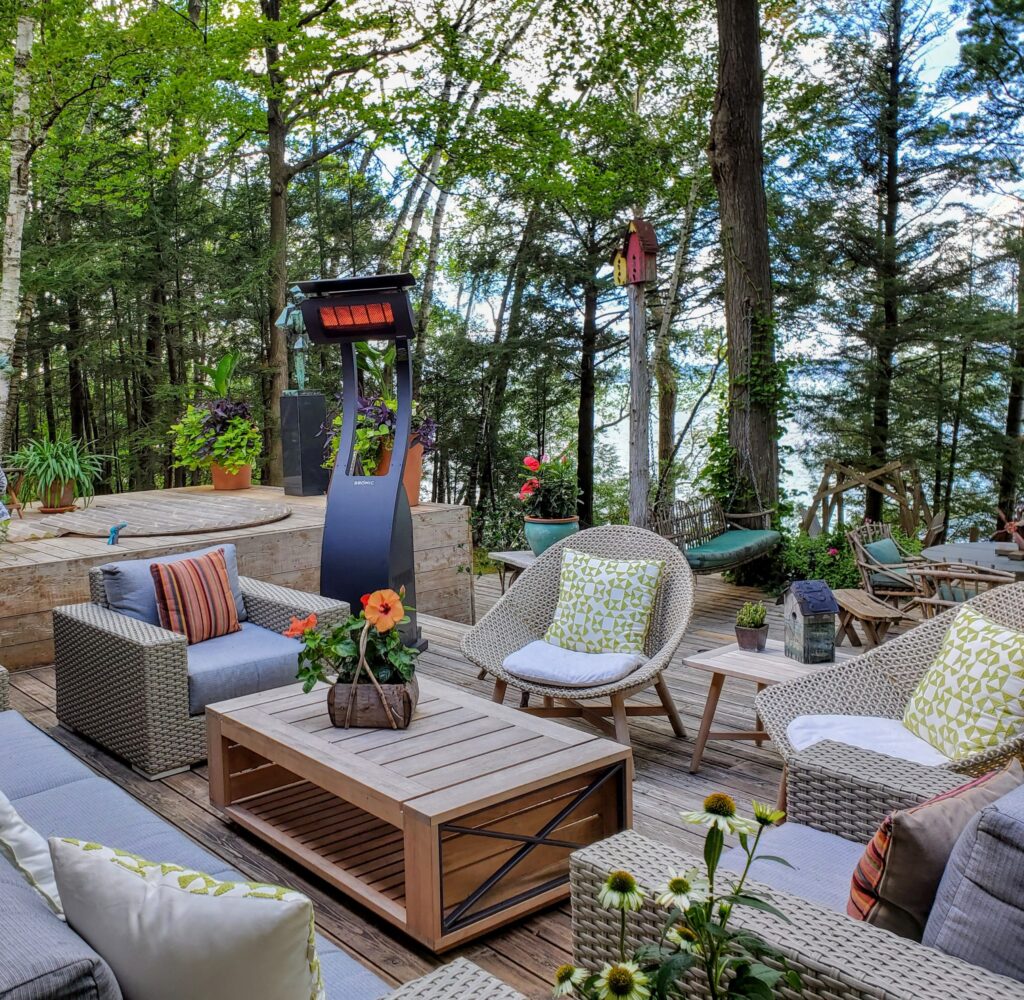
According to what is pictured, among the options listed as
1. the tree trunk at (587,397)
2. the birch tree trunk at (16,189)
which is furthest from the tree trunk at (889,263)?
the birch tree trunk at (16,189)

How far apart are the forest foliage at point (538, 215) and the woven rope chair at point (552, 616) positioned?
5.80 metres

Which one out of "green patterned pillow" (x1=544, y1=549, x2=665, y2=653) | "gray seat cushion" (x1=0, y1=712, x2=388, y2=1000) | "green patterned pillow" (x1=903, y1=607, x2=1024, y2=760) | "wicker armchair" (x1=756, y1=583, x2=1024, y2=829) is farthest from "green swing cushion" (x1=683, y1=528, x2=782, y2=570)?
"gray seat cushion" (x1=0, y1=712, x2=388, y2=1000)

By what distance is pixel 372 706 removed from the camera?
8.47ft

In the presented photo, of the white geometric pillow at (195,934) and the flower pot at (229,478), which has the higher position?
the flower pot at (229,478)

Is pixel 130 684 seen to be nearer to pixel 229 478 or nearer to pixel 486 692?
pixel 486 692

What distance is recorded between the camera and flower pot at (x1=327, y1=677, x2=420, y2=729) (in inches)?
101

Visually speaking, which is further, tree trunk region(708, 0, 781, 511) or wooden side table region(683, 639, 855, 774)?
tree trunk region(708, 0, 781, 511)

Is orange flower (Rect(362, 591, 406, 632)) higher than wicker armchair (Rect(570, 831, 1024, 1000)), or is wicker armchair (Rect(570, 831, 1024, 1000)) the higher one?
orange flower (Rect(362, 591, 406, 632))

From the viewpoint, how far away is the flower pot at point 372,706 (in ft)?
8.43

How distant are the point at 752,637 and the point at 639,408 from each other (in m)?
2.30

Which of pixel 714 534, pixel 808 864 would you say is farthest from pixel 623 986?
pixel 714 534

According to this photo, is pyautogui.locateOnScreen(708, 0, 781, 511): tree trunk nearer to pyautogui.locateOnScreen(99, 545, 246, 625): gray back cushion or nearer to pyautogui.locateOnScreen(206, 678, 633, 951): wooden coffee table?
pyautogui.locateOnScreen(99, 545, 246, 625): gray back cushion

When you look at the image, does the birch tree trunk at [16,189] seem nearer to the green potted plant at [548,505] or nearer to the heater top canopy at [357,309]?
the heater top canopy at [357,309]

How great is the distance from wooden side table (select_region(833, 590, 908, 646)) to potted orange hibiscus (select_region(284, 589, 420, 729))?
2414 mm
